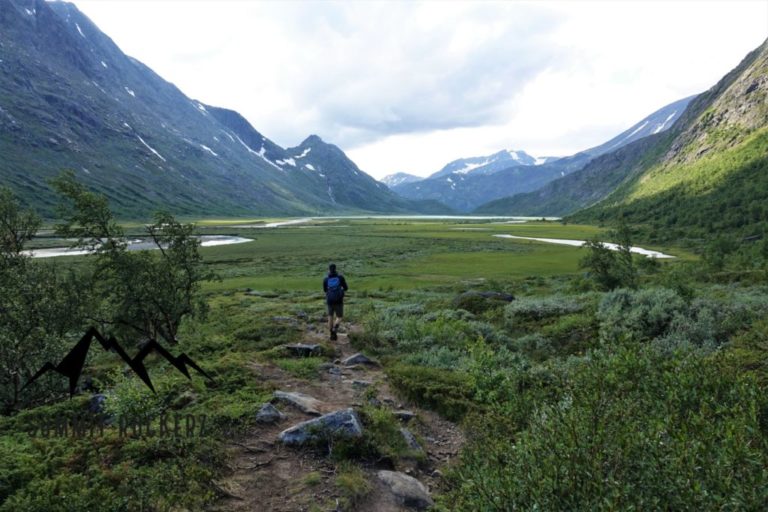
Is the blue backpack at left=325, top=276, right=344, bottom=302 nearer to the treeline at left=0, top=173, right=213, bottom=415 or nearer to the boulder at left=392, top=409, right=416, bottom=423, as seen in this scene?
the treeline at left=0, top=173, right=213, bottom=415

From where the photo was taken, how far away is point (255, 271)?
61.3m

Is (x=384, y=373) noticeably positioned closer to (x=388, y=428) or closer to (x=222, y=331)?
(x=388, y=428)

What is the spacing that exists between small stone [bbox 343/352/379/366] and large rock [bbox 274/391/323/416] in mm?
3989

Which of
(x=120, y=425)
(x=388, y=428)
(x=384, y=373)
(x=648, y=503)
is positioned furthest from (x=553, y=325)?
(x=120, y=425)

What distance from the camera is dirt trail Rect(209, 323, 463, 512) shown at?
7.39 meters

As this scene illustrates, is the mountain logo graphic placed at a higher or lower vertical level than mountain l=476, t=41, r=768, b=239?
lower

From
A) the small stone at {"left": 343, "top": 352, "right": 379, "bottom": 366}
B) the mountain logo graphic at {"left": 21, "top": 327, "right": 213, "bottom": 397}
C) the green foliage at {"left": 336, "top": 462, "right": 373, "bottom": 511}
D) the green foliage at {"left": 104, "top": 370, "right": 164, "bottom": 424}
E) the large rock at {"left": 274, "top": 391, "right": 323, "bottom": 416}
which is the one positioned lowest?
the small stone at {"left": 343, "top": 352, "right": 379, "bottom": 366}

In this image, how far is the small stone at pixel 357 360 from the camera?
51.7 feet

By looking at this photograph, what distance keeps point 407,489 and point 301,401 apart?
4.21 metres

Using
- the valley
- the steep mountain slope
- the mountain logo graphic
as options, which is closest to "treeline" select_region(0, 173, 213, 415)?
the mountain logo graphic

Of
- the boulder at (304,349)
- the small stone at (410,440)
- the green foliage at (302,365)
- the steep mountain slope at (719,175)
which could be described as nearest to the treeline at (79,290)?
the boulder at (304,349)

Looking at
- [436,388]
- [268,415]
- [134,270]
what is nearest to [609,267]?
[436,388]

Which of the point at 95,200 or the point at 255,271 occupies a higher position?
the point at 95,200

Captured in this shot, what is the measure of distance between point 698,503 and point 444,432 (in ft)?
23.6
